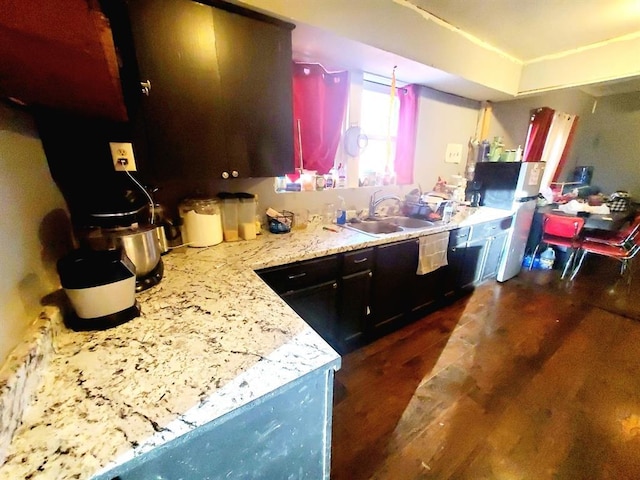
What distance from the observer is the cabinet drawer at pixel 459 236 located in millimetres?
2284

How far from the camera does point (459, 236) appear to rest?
2.35 meters

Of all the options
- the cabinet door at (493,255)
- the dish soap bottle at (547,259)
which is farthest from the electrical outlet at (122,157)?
the dish soap bottle at (547,259)

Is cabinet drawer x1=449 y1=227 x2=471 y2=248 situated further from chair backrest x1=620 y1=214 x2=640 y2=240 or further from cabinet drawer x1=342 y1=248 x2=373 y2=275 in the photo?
chair backrest x1=620 y1=214 x2=640 y2=240

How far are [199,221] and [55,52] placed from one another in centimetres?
102

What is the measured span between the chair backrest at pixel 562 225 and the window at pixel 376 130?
2111 mm

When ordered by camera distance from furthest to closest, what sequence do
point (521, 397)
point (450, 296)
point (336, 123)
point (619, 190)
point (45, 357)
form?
1. point (619, 190)
2. point (450, 296)
3. point (336, 123)
4. point (521, 397)
5. point (45, 357)

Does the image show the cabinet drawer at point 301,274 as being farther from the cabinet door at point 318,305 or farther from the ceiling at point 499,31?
the ceiling at point 499,31

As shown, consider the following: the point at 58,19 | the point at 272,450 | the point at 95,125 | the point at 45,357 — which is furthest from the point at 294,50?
the point at 272,450

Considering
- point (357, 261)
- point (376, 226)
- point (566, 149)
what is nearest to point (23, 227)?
point (357, 261)

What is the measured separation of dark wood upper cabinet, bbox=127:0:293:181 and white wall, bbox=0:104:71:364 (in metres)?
0.38

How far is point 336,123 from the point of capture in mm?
2113

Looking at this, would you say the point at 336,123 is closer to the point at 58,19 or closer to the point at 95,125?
the point at 95,125

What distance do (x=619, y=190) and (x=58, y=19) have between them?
7.26m

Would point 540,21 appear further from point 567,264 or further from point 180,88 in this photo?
point 567,264
